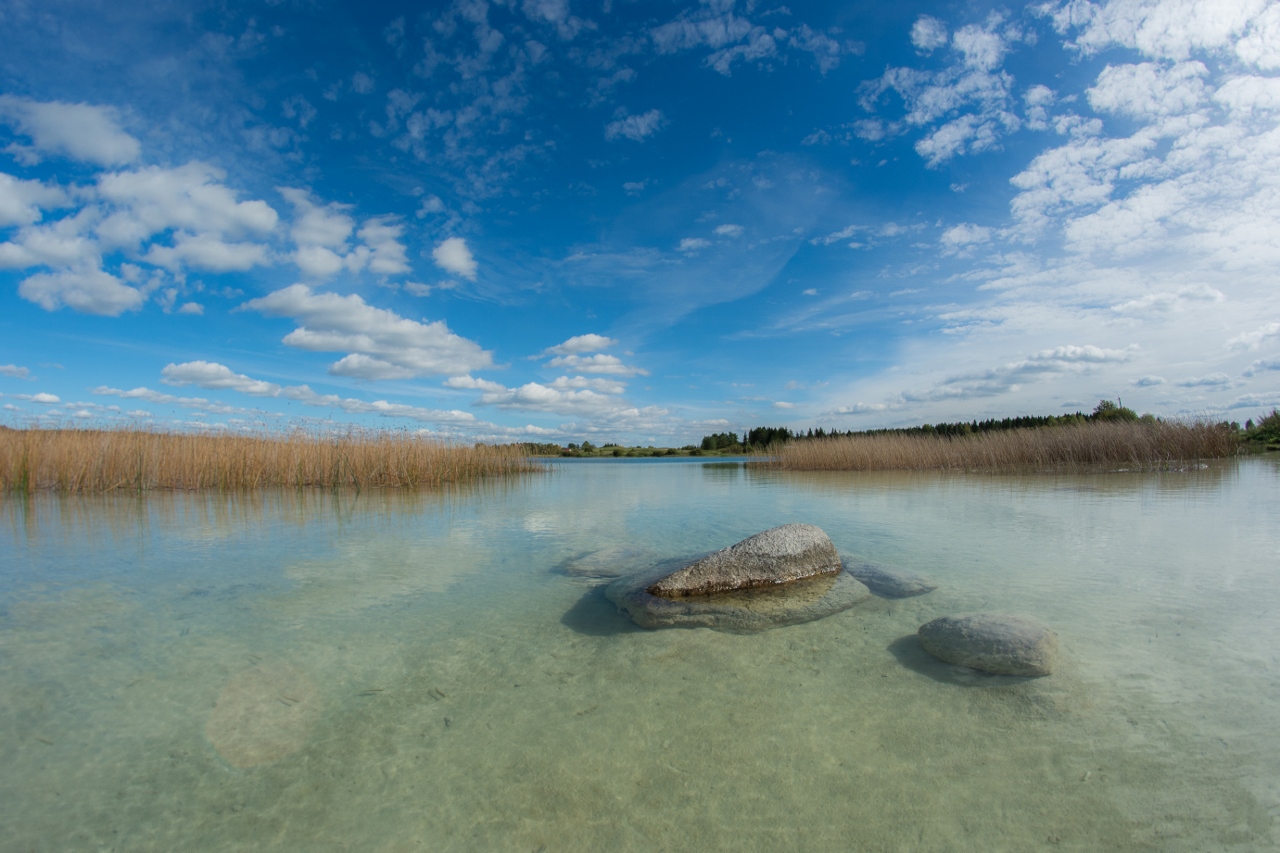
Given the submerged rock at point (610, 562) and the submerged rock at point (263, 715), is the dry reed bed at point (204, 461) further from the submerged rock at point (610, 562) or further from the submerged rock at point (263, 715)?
the submerged rock at point (263, 715)

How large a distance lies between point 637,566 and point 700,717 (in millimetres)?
2723

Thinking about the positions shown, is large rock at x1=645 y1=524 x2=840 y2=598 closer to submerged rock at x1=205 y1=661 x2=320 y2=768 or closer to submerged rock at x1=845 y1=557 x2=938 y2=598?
submerged rock at x1=845 y1=557 x2=938 y2=598

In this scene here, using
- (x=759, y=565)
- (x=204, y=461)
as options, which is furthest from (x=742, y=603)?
(x=204, y=461)

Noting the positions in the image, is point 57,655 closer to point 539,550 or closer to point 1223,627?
point 539,550

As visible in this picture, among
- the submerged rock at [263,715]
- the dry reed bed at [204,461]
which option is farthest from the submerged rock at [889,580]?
the dry reed bed at [204,461]

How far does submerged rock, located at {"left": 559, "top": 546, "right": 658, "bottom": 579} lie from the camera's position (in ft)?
15.4

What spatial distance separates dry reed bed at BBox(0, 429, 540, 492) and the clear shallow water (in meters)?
9.78

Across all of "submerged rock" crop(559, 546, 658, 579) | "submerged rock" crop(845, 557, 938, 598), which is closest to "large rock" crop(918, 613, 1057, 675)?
"submerged rock" crop(845, 557, 938, 598)

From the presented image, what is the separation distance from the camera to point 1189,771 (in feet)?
5.72

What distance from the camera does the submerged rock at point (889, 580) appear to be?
3951 mm

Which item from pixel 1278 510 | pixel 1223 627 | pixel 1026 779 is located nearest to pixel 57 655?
pixel 1026 779

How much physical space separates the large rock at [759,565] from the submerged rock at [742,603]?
0.16 ft

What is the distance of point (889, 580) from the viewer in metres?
4.20

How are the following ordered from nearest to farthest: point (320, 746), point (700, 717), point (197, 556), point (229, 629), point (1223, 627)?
point (320, 746) → point (700, 717) → point (1223, 627) → point (229, 629) → point (197, 556)
